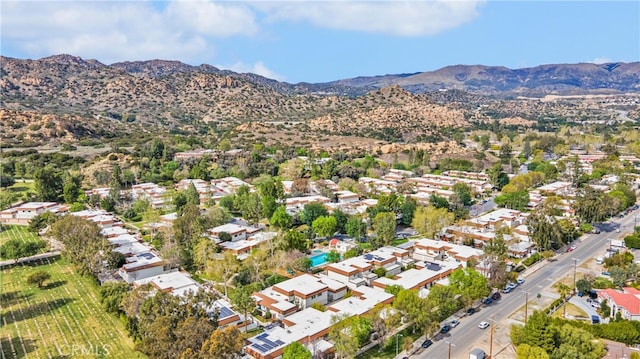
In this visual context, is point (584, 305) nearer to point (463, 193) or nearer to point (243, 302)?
point (243, 302)

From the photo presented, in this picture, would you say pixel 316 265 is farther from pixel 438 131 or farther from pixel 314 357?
pixel 438 131

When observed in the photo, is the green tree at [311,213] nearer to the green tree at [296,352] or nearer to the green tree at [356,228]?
the green tree at [356,228]

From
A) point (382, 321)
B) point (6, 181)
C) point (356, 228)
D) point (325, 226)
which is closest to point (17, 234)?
point (6, 181)

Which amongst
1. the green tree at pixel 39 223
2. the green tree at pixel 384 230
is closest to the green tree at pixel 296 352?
the green tree at pixel 384 230

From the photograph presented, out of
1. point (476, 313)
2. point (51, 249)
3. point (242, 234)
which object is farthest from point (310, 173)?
point (476, 313)

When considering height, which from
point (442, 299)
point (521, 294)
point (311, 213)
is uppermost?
point (311, 213)

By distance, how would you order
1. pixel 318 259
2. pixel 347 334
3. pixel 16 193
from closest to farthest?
1. pixel 347 334
2. pixel 318 259
3. pixel 16 193

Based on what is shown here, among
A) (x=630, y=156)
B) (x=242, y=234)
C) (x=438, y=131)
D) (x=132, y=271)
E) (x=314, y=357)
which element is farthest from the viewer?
(x=438, y=131)
